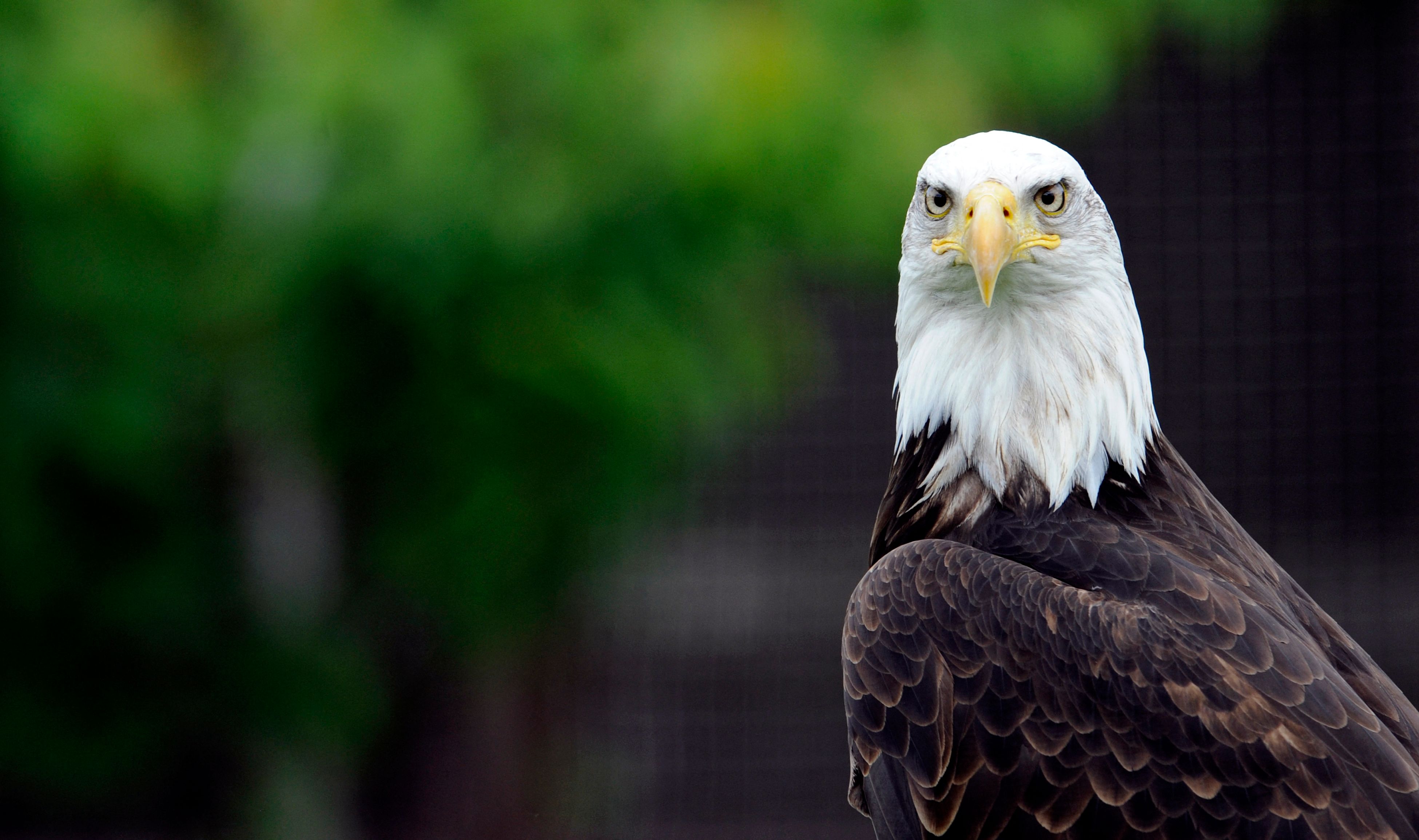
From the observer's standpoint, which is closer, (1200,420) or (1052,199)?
(1052,199)

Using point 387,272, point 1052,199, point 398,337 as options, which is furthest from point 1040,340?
point 398,337

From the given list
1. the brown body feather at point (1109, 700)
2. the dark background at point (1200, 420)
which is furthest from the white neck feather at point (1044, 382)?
the dark background at point (1200, 420)

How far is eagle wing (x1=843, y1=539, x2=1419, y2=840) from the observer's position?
1917 mm

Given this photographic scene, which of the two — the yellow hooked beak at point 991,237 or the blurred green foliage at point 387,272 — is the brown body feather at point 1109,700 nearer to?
the yellow hooked beak at point 991,237

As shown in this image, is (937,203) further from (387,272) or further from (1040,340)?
(387,272)

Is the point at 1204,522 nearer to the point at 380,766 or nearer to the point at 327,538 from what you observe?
the point at 327,538

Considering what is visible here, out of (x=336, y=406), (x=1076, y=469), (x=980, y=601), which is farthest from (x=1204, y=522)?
(x=336, y=406)

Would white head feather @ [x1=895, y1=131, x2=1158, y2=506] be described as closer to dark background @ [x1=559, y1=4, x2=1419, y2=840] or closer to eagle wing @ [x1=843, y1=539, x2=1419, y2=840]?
eagle wing @ [x1=843, y1=539, x2=1419, y2=840]

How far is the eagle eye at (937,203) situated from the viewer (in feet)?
7.66

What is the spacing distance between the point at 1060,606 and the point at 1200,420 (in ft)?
15.0

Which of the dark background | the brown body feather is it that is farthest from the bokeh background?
the brown body feather

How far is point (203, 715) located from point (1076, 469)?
99.4 inches

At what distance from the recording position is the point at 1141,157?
6211 millimetres

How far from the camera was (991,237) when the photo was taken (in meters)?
2.18
